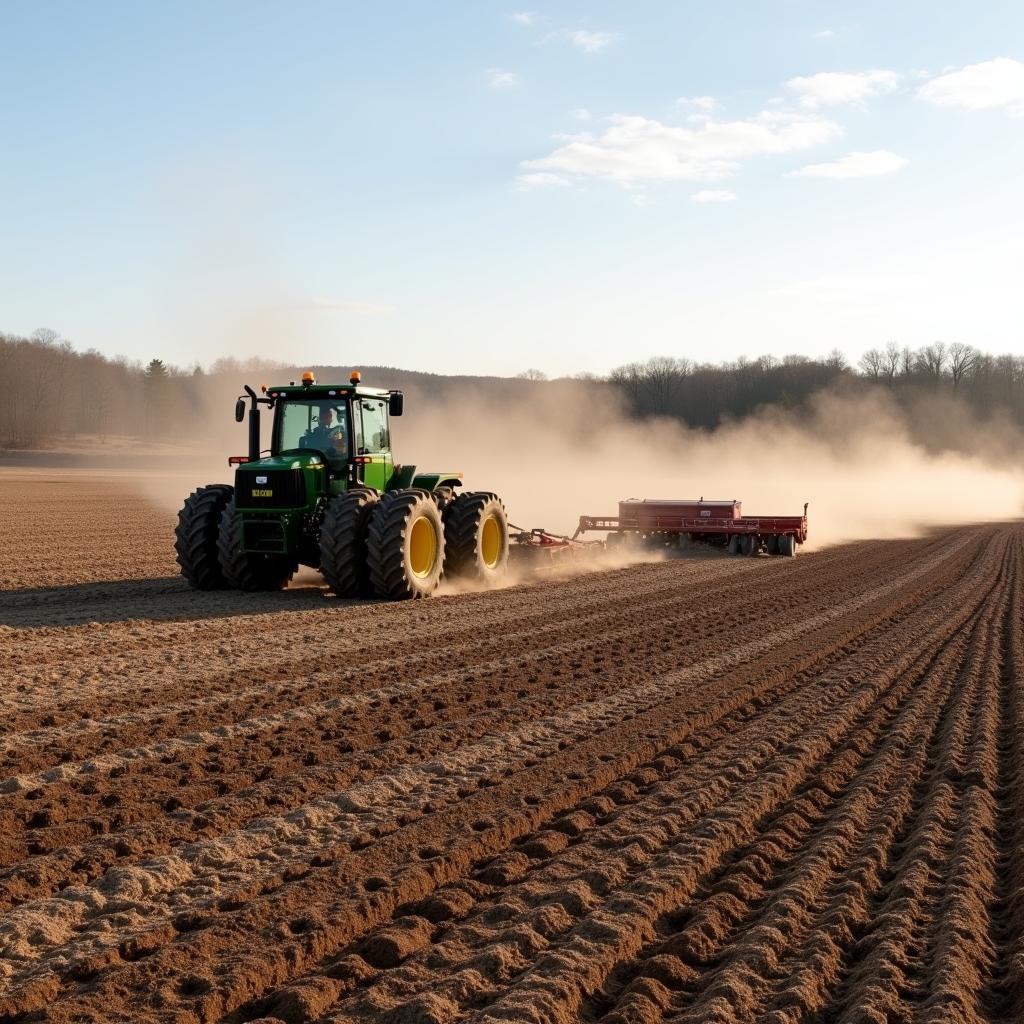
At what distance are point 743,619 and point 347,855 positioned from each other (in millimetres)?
8552

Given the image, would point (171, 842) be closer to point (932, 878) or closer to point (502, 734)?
point (502, 734)

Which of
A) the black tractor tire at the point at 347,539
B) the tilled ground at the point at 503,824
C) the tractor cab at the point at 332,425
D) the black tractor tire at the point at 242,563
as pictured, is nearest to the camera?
the tilled ground at the point at 503,824

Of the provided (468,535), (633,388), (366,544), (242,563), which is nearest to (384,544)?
(366,544)

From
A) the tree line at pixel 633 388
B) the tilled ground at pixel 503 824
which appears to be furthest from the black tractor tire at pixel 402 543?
the tree line at pixel 633 388

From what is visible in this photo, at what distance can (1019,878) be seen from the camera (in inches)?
193

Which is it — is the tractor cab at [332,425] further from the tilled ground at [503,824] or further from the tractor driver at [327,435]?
the tilled ground at [503,824]

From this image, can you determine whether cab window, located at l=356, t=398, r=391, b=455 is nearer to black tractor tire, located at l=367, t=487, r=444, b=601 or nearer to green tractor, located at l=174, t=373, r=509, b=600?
green tractor, located at l=174, t=373, r=509, b=600

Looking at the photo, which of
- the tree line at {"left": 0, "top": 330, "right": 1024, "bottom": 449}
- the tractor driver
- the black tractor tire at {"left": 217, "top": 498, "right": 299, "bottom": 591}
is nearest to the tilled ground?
the black tractor tire at {"left": 217, "top": 498, "right": 299, "bottom": 591}

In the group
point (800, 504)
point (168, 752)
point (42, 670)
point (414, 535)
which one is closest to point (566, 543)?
point (414, 535)

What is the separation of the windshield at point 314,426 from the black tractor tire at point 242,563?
3.64ft

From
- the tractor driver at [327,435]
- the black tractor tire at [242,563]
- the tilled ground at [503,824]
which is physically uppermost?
the tractor driver at [327,435]

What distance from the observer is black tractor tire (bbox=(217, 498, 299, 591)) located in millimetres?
13406

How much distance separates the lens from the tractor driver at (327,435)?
13.8 meters

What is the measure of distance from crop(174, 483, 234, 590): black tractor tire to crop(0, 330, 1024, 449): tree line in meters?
64.5
